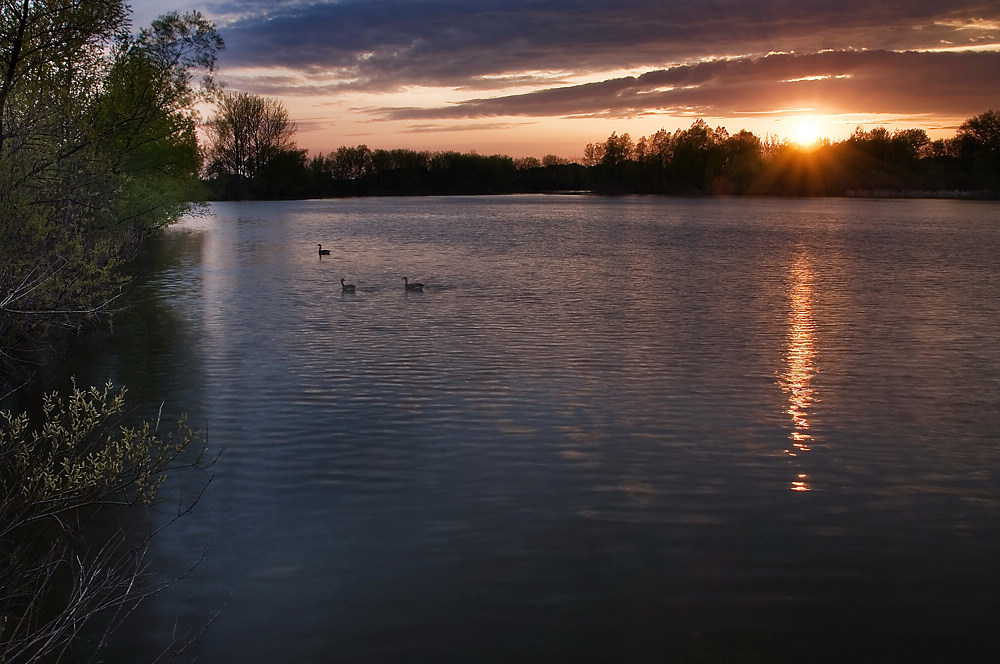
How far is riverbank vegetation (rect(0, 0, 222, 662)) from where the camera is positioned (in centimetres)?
786

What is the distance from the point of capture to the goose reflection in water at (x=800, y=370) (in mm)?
13828

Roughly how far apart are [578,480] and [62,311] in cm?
742

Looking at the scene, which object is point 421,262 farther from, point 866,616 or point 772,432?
point 866,616

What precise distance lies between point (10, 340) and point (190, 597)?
32.0 ft

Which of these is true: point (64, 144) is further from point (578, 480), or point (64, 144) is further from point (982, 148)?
point (982, 148)

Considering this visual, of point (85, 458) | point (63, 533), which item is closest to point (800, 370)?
point (85, 458)

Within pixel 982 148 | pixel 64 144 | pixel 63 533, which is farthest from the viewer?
pixel 982 148

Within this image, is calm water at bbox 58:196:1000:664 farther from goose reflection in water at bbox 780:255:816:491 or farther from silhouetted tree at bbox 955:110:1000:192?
silhouetted tree at bbox 955:110:1000:192

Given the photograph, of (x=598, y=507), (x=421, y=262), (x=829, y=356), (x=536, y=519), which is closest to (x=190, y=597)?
(x=536, y=519)

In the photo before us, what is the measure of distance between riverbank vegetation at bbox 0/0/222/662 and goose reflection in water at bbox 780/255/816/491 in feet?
31.0

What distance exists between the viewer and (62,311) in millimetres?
7859

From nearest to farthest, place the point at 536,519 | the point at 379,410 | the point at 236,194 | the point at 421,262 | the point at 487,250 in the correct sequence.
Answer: the point at 536,519, the point at 379,410, the point at 421,262, the point at 487,250, the point at 236,194

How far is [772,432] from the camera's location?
47.1ft

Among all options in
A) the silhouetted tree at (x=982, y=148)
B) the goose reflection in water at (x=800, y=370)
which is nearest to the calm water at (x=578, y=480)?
the goose reflection in water at (x=800, y=370)
